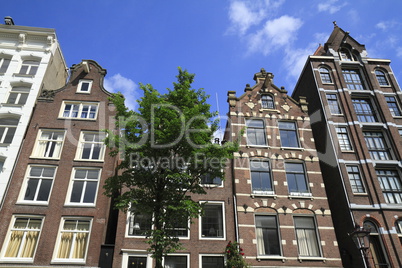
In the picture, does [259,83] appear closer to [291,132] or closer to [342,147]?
[291,132]

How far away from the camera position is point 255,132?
22.6 meters

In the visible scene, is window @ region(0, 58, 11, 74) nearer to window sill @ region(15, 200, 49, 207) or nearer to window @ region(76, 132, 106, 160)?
window @ region(76, 132, 106, 160)

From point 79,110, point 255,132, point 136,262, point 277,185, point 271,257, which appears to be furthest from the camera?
point 79,110

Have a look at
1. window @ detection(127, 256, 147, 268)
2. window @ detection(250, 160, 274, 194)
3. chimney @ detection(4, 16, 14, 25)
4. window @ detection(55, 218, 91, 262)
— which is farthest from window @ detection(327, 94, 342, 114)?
chimney @ detection(4, 16, 14, 25)

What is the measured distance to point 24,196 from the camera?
18797mm

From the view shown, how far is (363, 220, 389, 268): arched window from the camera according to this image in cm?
1830

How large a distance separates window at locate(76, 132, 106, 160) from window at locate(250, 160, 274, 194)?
11.2 metres

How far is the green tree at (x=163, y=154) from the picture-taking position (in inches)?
523

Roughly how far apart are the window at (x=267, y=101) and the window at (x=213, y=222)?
9.64 metres

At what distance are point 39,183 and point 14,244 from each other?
13.0 ft

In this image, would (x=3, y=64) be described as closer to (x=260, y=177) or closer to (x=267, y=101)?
(x=267, y=101)

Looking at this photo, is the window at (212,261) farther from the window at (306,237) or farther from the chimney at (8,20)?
the chimney at (8,20)

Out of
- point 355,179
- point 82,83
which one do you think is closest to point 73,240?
point 82,83

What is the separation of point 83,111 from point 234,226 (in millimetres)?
14772
